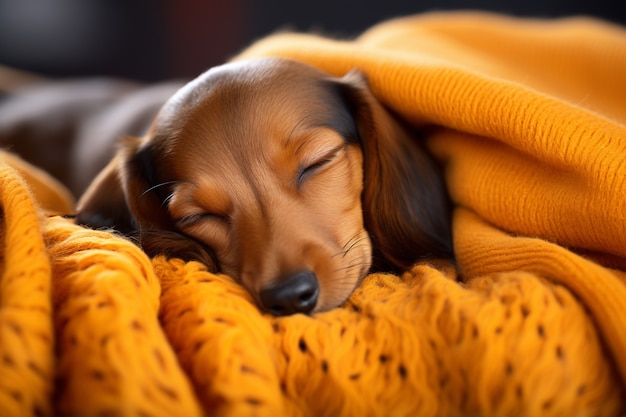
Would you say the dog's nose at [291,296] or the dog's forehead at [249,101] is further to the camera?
the dog's forehead at [249,101]

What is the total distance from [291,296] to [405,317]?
22cm

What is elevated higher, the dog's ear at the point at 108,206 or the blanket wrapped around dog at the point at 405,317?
the blanket wrapped around dog at the point at 405,317

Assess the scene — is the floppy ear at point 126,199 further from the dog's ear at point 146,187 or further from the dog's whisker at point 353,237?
the dog's whisker at point 353,237

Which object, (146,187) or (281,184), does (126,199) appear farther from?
(281,184)

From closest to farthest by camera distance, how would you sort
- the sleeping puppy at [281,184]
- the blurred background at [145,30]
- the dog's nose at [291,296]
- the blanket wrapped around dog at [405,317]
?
1. the blanket wrapped around dog at [405,317]
2. the dog's nose at [291,296]
3. the sleeping puppy at [281,184]
4. the blurred background at [145,30]

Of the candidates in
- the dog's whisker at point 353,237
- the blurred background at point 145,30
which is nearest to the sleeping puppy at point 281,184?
the dog's whisker at point 353,237

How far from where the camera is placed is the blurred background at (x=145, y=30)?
338 cm

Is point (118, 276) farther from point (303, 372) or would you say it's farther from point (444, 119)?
point (444, 119)

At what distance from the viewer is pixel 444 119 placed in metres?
1.37

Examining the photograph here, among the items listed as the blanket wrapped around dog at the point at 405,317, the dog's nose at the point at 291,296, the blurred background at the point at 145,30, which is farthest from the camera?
the blurred background at the point at 145,30

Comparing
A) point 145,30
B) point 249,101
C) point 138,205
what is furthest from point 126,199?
point 145,30

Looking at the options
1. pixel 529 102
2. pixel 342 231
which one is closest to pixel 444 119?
pixel 529 102

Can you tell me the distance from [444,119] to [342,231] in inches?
14.6

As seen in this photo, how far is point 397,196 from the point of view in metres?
1.36
